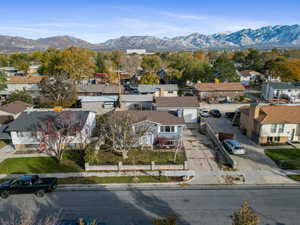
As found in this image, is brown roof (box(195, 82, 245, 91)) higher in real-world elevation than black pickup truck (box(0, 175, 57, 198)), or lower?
higher

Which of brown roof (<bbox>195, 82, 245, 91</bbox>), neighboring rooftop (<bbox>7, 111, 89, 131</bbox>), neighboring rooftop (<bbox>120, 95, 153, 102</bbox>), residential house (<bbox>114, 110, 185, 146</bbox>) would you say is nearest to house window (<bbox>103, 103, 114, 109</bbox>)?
neighboring rooftop (<bbox>120, 95, 153, 102</bbox>)

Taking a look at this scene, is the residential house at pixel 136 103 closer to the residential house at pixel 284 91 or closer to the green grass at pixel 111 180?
the green grass at pixel 111 180

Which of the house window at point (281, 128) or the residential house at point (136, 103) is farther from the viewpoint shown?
the residential house at point (136, 103)

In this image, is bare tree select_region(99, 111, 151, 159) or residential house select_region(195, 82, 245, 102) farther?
residential house select_region(195, 82, 245, 102)

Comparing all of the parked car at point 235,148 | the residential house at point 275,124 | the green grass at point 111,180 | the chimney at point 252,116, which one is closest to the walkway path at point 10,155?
the green grass at point 111,180

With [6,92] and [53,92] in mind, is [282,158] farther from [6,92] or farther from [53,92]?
[6,92]

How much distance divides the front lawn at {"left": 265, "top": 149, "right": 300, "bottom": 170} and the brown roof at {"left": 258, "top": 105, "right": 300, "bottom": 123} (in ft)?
13.2

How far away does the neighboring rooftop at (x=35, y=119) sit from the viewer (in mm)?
26281

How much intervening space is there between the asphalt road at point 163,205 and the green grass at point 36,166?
13.8 ft

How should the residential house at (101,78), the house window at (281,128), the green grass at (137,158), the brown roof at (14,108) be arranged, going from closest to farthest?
the green grass at (137,158) < the house window at (281,128) < the brown roof at (14,108) < the residential house at (101,78)

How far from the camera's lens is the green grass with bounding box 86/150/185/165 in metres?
22.8

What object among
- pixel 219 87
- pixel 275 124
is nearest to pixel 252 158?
pixel 275 124

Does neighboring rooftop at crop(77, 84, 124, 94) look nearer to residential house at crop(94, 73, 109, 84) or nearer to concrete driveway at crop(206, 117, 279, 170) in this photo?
residential house at crop(94, 73, 109, 84)

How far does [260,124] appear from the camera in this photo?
90.4 feet
